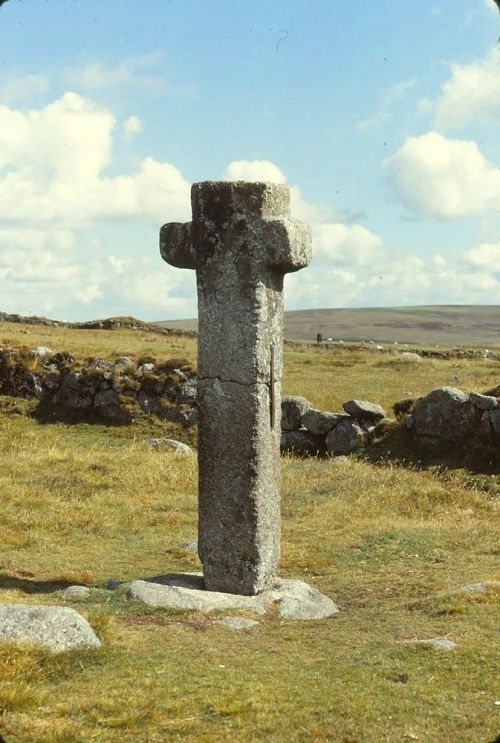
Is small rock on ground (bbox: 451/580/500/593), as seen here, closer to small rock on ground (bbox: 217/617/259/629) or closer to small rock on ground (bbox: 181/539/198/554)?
small rock on ground (bbox: 217/617/259/629)

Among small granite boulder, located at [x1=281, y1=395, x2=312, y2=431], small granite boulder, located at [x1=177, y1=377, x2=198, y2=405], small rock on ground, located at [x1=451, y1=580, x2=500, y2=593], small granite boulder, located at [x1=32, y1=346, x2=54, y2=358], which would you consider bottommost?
small rock on ground, located at [x1=451, y1=580, x2=500, y2=593]

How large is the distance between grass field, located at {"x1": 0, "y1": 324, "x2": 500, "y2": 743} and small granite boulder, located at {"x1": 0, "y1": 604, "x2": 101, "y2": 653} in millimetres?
256

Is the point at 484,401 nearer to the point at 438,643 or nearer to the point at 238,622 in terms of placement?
the point at 238,622

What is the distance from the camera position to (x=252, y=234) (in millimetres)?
10977

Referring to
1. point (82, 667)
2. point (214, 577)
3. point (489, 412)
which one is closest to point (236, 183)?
point (214, 577)

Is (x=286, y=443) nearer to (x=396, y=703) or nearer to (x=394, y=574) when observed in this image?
(x=394, y=574)

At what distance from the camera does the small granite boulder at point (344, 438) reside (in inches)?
911

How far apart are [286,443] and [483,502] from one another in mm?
7405

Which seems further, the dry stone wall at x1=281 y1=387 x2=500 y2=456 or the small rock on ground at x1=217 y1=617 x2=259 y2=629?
the dry stone wall at x1=281 y1=387 x2=500 y2=456

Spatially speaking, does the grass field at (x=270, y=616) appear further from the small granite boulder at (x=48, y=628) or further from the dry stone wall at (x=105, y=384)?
the dry stone wall at (x=105, y=384)

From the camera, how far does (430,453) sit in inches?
862

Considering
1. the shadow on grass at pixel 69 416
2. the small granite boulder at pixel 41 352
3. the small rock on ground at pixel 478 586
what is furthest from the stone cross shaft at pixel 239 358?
the small granite boulder at pixel 41 352

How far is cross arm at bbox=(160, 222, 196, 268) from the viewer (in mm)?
11445

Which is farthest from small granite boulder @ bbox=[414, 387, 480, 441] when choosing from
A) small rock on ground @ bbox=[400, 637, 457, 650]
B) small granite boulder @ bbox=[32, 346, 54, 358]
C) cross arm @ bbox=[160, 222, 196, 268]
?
small granite boulder @ bbox=[32, 346, 54, 358]
